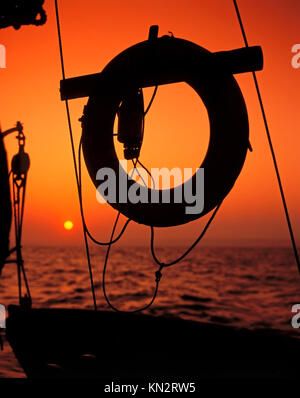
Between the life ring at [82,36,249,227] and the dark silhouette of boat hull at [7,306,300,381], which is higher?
the life ring at [82,36,249,227]

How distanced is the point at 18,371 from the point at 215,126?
16.4 ft

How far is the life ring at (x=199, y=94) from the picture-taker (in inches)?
108

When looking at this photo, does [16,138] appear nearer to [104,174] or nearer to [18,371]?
[104,174]

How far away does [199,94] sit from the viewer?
284 centimetres

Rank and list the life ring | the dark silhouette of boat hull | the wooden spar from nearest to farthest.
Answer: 1. the wooden spar
2. the life ring
3. the dark silhouette of boat hull

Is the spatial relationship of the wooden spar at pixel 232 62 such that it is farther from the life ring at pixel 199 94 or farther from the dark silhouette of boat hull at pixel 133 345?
the dark silhouette of boat hull at pixel 133 345

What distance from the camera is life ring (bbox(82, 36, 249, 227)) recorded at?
274 cm

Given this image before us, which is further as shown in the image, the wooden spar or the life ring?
the life ring

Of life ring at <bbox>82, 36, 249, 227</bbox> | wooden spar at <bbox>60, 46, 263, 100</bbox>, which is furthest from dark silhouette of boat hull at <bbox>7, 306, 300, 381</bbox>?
wooden spar at <bbox>60, 46, 263, 100</bbox>

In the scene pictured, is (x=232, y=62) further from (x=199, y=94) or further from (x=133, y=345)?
(x=133, y=345)

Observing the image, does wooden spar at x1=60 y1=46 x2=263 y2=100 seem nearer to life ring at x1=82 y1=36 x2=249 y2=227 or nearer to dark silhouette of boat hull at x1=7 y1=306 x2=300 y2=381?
life ring at x1=82 y1=36 x2=249 y2=227

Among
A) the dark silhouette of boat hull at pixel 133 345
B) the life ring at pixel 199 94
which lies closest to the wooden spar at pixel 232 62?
the life ring at pixel 199 94
